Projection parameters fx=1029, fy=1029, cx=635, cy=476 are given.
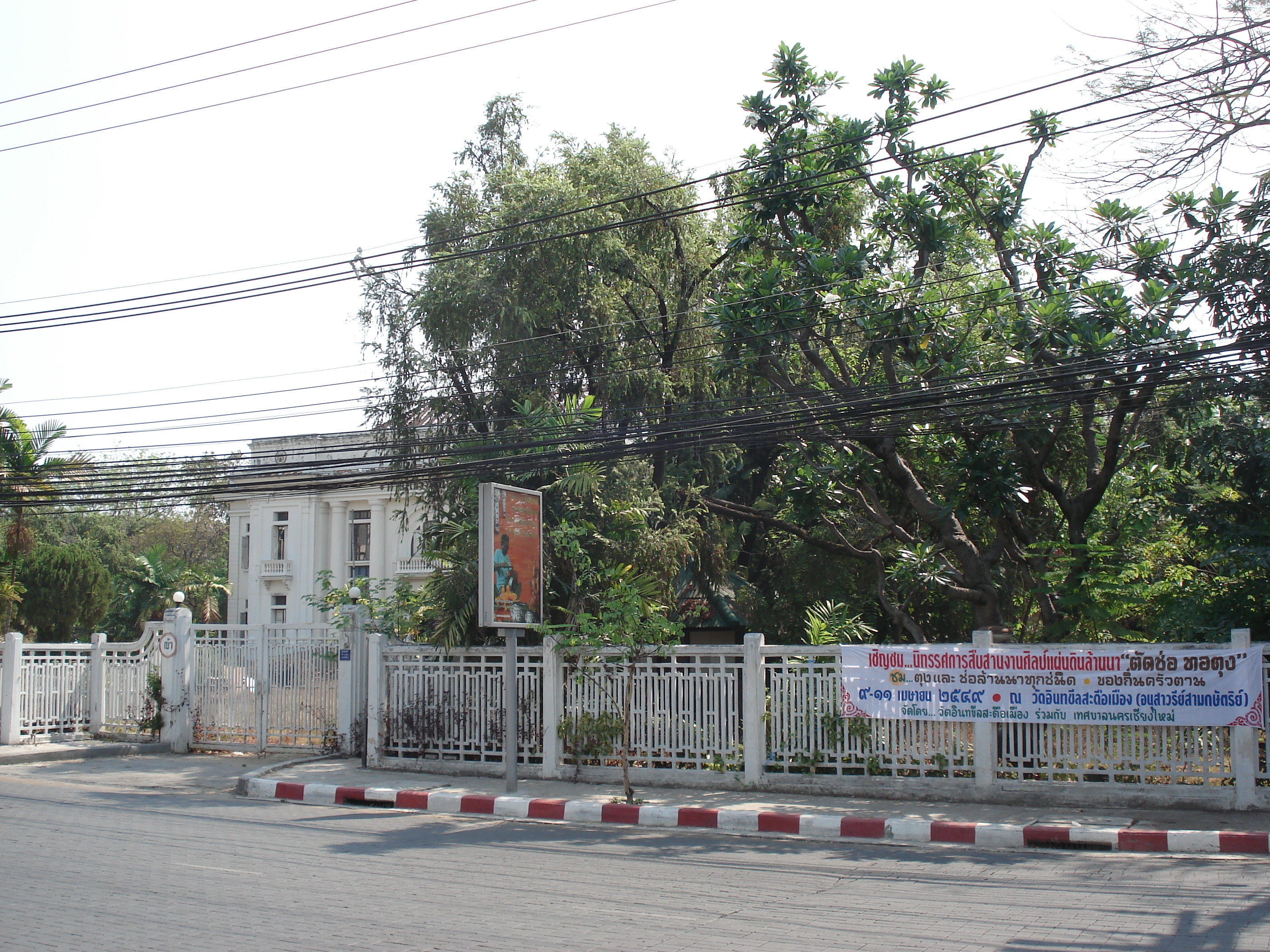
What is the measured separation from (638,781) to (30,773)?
879cm

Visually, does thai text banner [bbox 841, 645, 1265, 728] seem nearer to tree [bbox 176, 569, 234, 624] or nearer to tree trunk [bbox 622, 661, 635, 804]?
tree trunk [bbox 622, 661, 635, 804]

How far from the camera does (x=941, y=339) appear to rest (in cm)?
1538

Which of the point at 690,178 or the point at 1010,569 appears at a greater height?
the point at 690,178

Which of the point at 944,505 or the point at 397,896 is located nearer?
the point at 397,896

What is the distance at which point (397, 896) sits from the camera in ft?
23.6

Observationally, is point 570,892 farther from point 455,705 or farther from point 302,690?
point 302,690

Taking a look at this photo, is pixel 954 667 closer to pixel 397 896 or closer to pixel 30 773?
pixel 397 896

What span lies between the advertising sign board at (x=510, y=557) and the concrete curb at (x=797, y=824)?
84.5 inches

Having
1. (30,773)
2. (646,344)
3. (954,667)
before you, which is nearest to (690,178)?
(646,344)

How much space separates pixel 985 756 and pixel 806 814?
214 centimetres

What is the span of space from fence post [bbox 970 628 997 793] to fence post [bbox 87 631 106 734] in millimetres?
14152

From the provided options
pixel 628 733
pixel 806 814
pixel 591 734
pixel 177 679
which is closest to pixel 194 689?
pixel 177 679

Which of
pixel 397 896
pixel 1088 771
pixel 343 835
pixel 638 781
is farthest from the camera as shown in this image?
pixel 638 781

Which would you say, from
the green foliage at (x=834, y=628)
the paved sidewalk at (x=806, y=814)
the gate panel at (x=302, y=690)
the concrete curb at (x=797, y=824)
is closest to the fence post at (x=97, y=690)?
the gate panel at (x=302, y=690)
